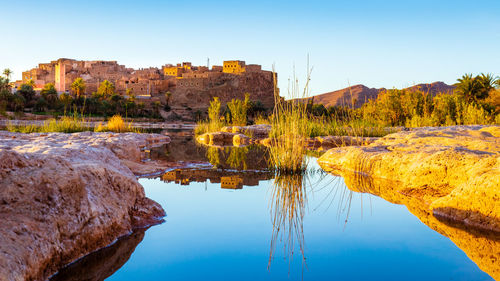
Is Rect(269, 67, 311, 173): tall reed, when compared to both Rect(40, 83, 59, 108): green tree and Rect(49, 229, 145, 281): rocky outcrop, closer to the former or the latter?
Rect(49, 229, 145, 281): rocky outcrop

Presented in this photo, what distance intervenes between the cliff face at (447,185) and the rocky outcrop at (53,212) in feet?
5.98

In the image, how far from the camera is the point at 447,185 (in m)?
2.94

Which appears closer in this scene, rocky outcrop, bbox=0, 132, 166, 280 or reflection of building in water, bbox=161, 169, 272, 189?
rocky outcrop, bbox=0, 132, 166, 280

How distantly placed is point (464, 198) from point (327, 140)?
Answer: 600cm

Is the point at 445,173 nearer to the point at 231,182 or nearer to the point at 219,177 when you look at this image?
the point at 231,182

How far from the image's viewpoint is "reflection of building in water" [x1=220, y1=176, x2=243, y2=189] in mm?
3430

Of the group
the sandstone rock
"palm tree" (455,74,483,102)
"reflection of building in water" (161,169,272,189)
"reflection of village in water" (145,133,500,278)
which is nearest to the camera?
the sandstone rock

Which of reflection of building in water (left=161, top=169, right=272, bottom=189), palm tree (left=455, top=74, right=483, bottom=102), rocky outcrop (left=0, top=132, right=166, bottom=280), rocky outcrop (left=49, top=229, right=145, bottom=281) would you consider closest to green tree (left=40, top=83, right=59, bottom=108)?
palm tree (left=455, top=74, right=483, bottom=102)

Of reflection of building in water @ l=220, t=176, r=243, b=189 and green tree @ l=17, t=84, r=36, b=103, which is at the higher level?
green tree @ l=17, t=84, r=36, b=103

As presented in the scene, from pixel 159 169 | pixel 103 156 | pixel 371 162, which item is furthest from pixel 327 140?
pixel 103 156

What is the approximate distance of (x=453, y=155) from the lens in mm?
3057

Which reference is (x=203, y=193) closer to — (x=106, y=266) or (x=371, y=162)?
(x=106, y=266)

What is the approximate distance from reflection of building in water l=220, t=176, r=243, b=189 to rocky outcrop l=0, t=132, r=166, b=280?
1.27 meters

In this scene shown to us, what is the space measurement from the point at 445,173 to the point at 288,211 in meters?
1.41
